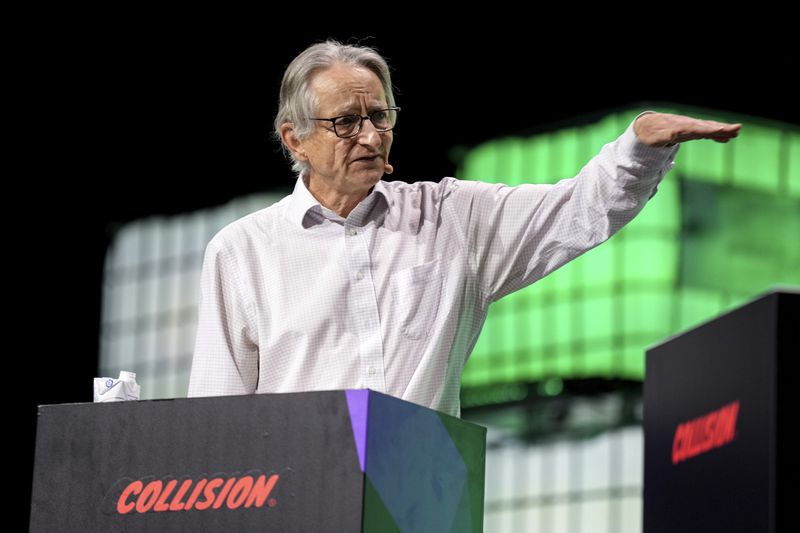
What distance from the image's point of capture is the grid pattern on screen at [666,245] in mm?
40062

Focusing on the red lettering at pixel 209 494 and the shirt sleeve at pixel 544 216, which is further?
the shirt sleeve at pixel 544 216

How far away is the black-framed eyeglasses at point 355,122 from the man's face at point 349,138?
1 centimetres

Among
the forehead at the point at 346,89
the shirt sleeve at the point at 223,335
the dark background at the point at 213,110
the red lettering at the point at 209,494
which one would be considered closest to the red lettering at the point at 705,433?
the red lettering at the point at 209,494

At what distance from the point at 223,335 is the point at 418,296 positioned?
549 mm

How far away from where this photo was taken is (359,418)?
9.70 ft

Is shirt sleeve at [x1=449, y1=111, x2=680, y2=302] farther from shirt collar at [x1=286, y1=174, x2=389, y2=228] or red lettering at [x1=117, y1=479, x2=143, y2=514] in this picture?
red lettering at [x1=117, y1=479, x2=143, y2=514]

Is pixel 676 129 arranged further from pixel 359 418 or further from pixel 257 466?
pixel 257 466

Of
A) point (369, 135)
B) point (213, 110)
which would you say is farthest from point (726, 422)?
point (213, 110)

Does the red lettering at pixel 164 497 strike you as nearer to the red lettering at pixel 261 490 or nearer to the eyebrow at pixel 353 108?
the red lettering at pixel 261 490

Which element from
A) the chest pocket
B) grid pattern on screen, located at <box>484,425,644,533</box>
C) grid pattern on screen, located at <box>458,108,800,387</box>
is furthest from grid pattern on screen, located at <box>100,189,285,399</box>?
the chest pocket

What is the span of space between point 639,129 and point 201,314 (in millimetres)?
1342

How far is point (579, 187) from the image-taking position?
4.17 meters

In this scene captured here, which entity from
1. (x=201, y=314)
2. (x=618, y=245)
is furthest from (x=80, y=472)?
(x=618, y=245)

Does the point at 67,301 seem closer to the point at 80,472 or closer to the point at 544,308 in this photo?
the point at 544,308
